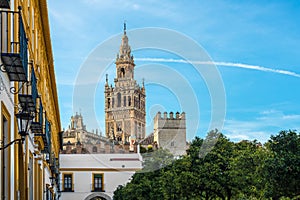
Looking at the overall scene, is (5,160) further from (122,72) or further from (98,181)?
(122,72)

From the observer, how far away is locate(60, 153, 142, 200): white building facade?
216 ft

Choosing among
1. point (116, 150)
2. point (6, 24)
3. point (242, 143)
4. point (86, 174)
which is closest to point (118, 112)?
point (116, 150)

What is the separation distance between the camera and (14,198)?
1186cm

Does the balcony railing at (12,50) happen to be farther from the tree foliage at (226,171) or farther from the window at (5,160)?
the tree foliage at (226,171)

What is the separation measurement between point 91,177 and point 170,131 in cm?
1115

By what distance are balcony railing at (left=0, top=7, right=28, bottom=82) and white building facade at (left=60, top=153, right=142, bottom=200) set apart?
55738 mm

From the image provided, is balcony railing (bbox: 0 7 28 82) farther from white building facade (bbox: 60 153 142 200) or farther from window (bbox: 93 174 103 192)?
window (bbox: 93 174 103 192)

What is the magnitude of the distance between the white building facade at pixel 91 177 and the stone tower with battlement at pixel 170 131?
4.30 metres

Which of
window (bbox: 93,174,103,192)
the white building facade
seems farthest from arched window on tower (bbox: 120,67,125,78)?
window (bbox: 93,174,103,192)

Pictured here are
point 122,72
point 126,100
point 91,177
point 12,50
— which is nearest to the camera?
point 12,50

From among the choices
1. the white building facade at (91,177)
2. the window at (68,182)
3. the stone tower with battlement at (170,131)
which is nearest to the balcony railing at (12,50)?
the stone tower with battlement at (170,131)

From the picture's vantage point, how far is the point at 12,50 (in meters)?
10.7

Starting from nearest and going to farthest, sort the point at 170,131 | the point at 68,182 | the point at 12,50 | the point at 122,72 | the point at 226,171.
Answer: the point at 12,50 < the point at 226,171 < the point at 68,182 < the point at 170,131 < the point at 122,72

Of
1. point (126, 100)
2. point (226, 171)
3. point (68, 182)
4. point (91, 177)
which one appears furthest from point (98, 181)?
point (226, 171)
